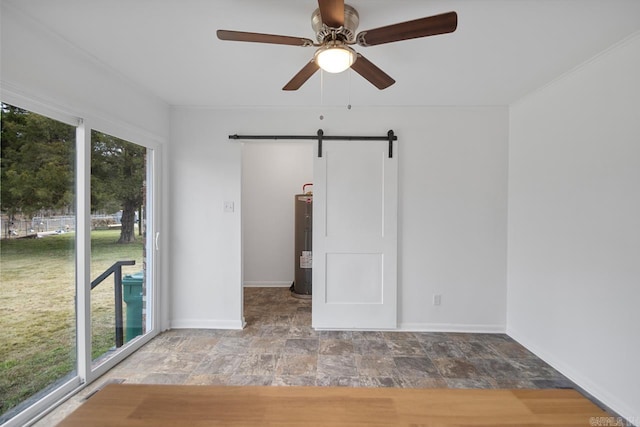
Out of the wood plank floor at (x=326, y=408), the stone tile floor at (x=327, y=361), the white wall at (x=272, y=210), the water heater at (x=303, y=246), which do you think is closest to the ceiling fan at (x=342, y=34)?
the wood plank floor at (x=326, y=408)

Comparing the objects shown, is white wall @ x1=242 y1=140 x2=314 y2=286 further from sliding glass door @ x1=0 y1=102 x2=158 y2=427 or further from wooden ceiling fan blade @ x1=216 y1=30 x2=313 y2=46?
wooden ceiling fan blade @ x1=216 y1=30 x2=313 y2=46

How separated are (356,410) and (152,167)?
10.3 feet

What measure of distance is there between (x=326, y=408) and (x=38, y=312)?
2.27 metres

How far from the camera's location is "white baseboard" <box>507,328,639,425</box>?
75.1 inches

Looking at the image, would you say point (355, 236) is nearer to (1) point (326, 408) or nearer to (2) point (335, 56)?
(2) point (335, 56)

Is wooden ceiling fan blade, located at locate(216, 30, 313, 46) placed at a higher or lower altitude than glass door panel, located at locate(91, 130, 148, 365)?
Result: higher

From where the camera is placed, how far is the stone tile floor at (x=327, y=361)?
229 centimetres

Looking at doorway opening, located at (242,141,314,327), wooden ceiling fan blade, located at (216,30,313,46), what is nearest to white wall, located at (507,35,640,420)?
wooden ceiling fan blade, located at (216,30,313,46)

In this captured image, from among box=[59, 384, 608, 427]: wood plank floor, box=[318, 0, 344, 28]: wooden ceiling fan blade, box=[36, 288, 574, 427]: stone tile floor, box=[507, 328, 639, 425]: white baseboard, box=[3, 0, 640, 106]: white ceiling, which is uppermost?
box=[3, 0, 640, 106]: white ceiling

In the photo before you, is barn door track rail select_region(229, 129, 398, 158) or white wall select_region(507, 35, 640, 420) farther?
barn door track rail select_region(229, 129, 398, 158)

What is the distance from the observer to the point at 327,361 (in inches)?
102

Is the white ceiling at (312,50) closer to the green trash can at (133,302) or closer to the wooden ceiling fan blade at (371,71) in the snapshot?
the wooden ceiling fan blade at (371,71)

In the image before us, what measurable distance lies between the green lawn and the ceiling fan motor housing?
2130 mm

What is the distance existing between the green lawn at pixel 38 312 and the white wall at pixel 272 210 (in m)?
2.71
